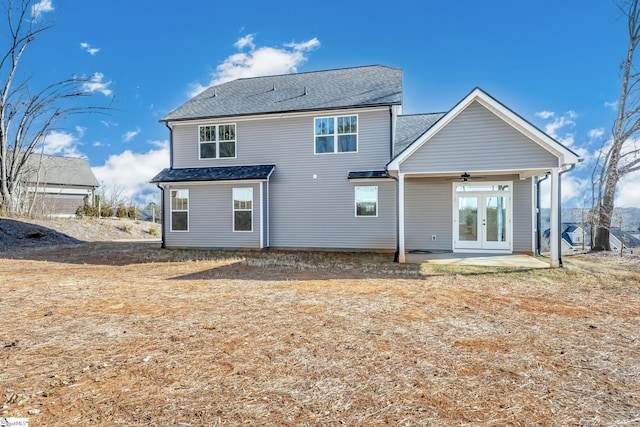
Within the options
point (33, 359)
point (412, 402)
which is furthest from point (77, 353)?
point (412, 402)

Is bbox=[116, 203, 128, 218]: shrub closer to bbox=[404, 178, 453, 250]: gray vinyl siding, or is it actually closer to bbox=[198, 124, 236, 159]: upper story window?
bbox=[198, 124, 236, 159]: upper story window

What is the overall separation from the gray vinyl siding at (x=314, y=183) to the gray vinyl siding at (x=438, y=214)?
832 millimetres

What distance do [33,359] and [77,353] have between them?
39 centimetres

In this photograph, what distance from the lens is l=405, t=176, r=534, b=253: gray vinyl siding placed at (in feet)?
43.0

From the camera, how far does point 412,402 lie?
9.30 ft

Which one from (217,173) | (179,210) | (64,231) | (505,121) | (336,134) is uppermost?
(336,134)

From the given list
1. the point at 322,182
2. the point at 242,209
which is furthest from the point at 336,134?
the point at 242,209

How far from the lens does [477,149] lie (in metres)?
10.4

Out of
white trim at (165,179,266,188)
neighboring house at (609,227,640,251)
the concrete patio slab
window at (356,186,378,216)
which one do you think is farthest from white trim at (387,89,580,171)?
neighboring house at (609,227,640,251)

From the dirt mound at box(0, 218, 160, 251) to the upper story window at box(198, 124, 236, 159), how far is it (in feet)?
31.1

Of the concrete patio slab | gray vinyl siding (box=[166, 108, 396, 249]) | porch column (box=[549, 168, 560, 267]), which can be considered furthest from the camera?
gray vinyl siding (box=[166, 108, 396, 249])

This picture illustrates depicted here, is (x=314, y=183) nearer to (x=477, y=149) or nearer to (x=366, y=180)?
(x=366, y=180)

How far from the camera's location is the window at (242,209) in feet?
48.5

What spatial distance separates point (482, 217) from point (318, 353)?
11.4 m
